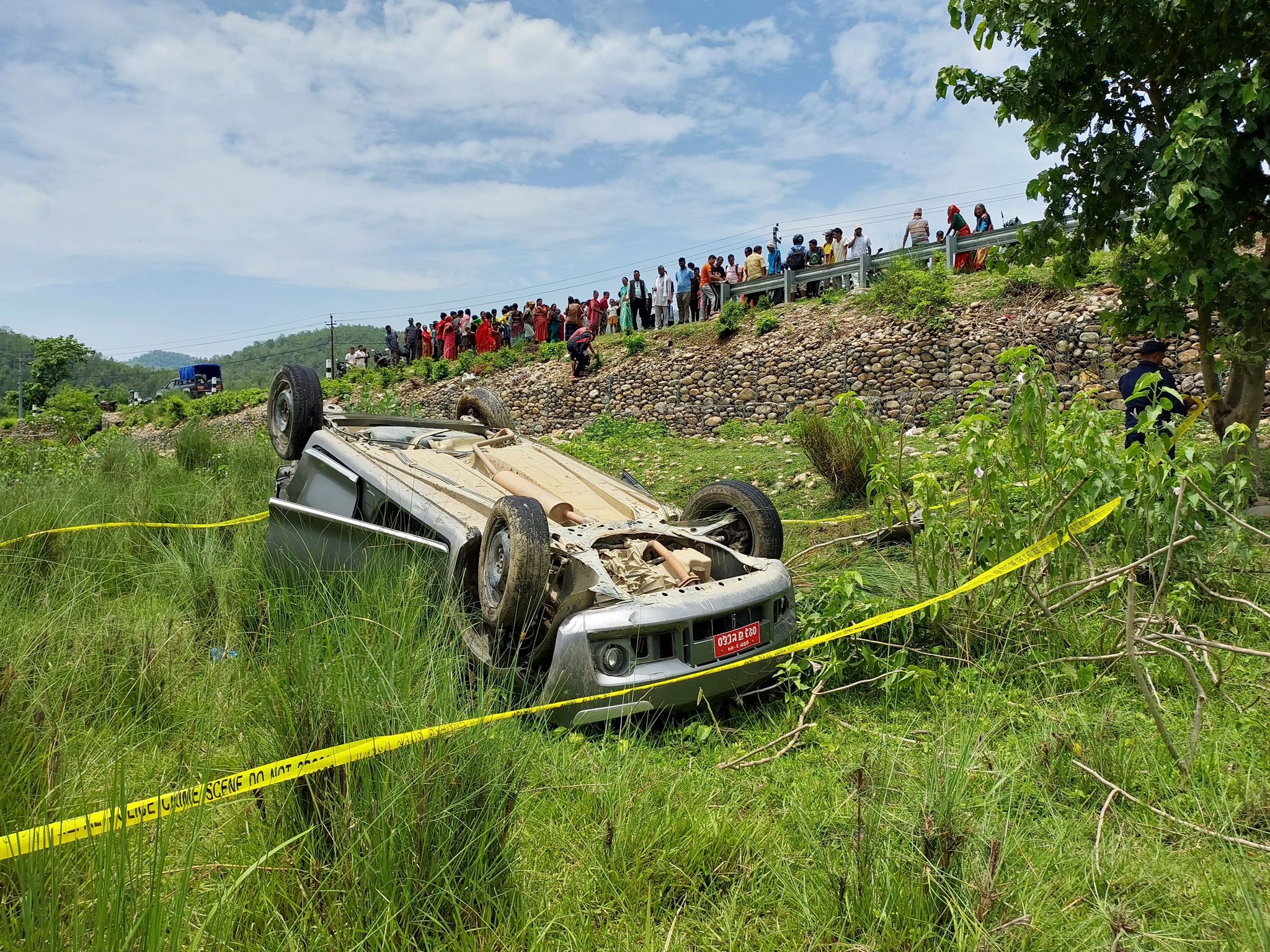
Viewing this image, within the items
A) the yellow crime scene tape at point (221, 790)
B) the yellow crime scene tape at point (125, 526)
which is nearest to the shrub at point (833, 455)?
the yellow crime scene tape at point (125, 526)

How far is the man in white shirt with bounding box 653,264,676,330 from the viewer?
22984mm

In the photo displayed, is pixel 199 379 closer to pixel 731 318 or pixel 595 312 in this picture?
pixel 595 312

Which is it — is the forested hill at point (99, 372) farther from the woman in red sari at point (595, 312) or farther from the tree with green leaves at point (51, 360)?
the woman in red sari at point (595, 312)

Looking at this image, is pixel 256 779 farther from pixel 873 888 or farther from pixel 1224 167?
pixel 1224 167

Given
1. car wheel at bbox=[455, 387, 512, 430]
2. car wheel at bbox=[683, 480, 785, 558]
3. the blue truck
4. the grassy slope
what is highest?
the blue truck

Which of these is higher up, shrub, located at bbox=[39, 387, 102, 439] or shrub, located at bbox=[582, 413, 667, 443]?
shrub, located at bbox=[39, 387, 102, 439]

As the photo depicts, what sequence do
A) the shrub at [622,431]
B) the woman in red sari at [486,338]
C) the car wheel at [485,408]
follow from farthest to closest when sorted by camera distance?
the woman in red sari at [486,338]
the shrub at [622,431]
the car wheel at [485,408]

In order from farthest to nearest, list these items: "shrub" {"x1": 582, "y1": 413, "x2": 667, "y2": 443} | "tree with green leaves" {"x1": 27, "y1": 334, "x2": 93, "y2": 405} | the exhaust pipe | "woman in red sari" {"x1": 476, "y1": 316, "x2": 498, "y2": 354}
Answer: "tree with green leaves" {"x1": 27, "y1": 334, "x2": 93, "y2": 405} < "woman in red sari" {"x1": 476, "y1": 316, "x2": 498, "y2": 354} < "shrub" {"x1": 582, "y1": 413, "x2": 667, "y2": 443} < the exhaust pipe

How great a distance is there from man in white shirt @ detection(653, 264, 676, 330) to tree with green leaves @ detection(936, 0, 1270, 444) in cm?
1640

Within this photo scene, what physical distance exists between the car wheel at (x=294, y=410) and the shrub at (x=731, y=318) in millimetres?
14605

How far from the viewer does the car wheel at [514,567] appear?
12.6ft

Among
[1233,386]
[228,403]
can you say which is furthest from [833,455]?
[228,403]

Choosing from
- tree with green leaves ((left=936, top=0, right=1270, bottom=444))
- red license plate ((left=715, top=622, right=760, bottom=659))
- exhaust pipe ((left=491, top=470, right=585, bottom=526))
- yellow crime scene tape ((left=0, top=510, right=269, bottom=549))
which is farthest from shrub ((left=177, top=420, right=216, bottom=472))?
tree with green leaves ((left=936, top=0, right=1270, bottom=444))

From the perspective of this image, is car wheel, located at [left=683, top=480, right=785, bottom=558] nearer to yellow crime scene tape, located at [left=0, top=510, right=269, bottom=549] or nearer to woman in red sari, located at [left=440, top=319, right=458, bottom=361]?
yellow crime scene tape, located at [left=0, top=510, right=269, bottom=549]
